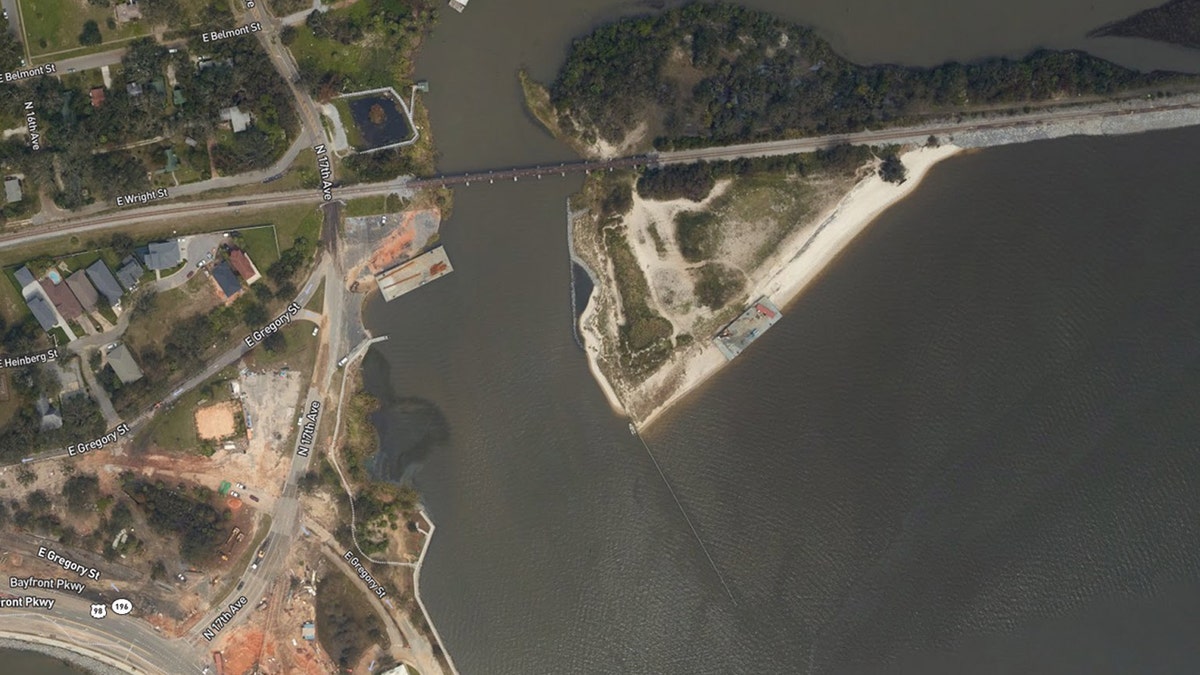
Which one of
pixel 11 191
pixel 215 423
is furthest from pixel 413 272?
pixel 11 191

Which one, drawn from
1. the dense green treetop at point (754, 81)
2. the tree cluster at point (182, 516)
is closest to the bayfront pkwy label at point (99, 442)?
the tree cluster at point (182, 516)

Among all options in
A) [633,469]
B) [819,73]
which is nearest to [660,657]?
[633,469]

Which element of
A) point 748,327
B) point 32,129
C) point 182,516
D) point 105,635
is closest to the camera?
point 748,327

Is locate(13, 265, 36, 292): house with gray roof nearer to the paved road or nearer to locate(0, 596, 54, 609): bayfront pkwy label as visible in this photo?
the paved road

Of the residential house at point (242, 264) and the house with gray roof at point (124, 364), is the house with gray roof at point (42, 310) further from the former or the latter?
the residential house at point (242, 264)

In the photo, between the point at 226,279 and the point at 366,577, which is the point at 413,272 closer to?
the point at 226,279

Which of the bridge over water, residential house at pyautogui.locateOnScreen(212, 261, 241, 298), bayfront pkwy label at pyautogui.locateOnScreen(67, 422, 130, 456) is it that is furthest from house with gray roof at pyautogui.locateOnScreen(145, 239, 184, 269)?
the bridge over water
